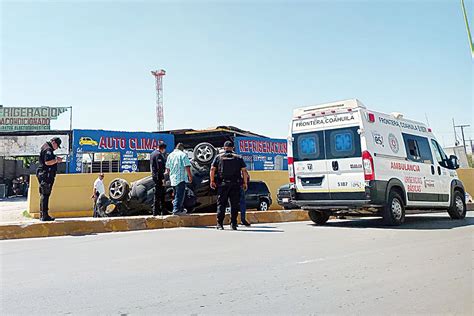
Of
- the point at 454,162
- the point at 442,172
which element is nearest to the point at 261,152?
the point at 454,162

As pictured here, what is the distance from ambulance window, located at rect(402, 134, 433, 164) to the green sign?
30.9 meters

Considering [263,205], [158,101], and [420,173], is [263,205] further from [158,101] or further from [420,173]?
[158,101]

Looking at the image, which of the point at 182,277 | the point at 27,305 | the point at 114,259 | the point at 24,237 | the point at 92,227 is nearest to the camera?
the point at 27,305

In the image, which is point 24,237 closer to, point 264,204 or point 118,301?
point 118,301

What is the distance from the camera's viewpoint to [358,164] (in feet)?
27.3

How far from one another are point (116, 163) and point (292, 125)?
19.3 m

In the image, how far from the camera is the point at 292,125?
9492 mm

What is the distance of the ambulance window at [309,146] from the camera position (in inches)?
354

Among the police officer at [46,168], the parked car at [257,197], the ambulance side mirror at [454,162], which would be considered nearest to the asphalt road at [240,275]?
the police officer at [46,168]

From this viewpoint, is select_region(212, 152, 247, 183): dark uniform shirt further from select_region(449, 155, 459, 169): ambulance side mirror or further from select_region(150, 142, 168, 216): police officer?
select_region(449, 155, 459, 169): ambulance side mirror

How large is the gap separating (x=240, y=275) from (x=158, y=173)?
4933mm

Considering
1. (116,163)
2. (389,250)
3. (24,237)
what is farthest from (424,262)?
(116,163)

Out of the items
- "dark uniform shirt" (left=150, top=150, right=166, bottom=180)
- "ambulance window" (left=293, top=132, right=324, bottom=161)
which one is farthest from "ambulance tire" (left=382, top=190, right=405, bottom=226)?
"dark uniform shirt" (left=150, top=150, right=166, bottom=180)

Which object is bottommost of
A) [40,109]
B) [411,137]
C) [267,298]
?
Result: [267,298]
